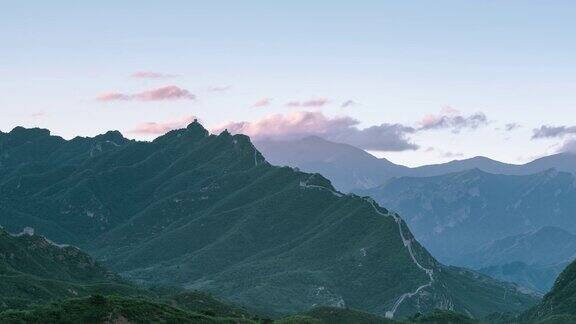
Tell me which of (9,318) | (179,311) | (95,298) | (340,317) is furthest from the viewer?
(340,317)

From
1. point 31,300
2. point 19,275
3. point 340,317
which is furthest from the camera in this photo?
point 340,317

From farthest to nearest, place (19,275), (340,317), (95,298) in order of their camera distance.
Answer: (340,317)
(19,275)
(95,298)

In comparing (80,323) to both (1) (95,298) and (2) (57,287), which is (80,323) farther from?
(2) (57,287)

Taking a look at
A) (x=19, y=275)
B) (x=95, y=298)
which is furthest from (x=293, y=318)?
(x=19, y=275)

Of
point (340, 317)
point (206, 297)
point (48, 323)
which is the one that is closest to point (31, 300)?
point (206, 297)

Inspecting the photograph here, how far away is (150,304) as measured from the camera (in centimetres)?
11756

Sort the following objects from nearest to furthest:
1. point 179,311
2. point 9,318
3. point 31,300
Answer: point 9,318 → point 179,311 → point 31,300

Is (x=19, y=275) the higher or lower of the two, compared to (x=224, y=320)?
higher

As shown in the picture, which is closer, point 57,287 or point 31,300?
Result: point 31,300

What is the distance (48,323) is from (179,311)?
69.9 ft

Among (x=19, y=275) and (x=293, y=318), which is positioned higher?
(x=19, y=275)

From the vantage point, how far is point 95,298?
364 feet

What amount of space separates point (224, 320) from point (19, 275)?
258 feet

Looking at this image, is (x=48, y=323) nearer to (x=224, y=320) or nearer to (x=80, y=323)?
(x=80, y=323)
